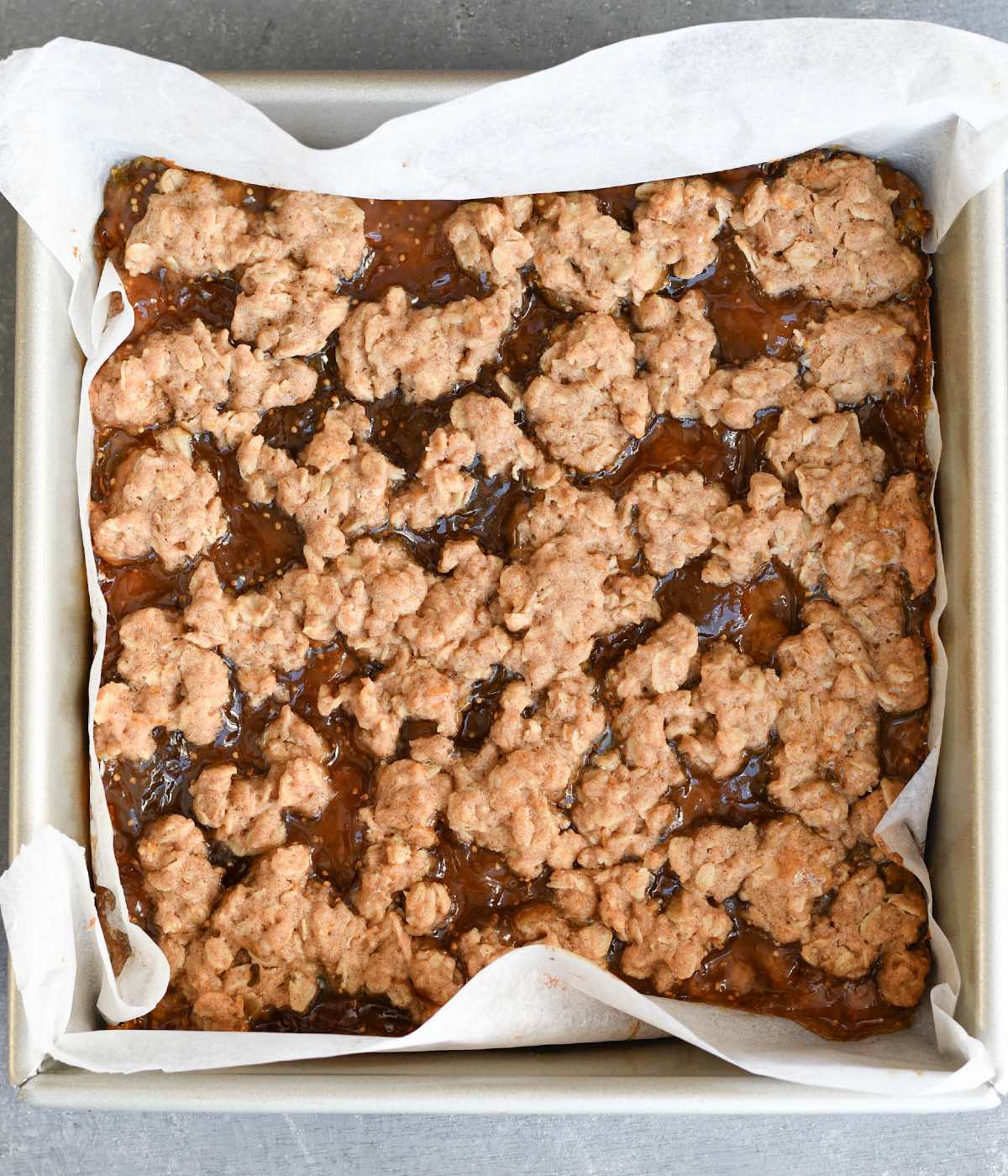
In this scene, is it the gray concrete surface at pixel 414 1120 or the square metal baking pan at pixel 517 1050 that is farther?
the gray concrete surface at pixel 414 1120

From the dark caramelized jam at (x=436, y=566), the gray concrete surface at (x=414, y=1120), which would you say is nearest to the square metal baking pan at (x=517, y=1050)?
the dark caramelized jam at (x=436, y=566)

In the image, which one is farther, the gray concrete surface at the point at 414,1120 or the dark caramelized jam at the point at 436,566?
the gray concrete surface at the point at 414,1120

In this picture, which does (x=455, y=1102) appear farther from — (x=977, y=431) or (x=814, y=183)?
(x=814, y=183)

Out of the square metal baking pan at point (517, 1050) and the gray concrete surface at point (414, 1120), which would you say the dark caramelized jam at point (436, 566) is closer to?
the square metal baking pan at point (517, 1050)

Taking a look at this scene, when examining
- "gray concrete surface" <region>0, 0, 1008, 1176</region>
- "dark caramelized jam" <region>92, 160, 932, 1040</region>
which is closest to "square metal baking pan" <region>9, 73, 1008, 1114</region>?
"dark caramelized jam" <region>92, 160, 932, 1040</region>

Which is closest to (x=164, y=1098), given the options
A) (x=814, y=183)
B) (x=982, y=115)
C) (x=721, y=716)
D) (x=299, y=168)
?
(x=721, y=716)
